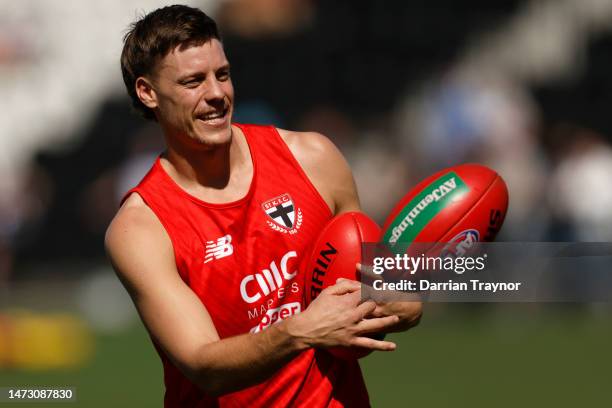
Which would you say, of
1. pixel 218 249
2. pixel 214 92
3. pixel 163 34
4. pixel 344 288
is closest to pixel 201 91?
pixel 214 92

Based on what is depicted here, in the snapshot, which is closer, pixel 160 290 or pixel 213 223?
pixel 160 290

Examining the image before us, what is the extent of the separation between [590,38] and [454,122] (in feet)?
8.53

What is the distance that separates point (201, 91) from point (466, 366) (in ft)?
19.4

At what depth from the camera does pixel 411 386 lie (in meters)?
9.30

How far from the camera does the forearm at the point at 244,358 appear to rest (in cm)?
412

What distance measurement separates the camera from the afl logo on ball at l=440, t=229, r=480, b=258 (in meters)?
4.55

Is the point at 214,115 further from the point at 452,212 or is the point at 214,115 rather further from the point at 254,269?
the point at 452,212

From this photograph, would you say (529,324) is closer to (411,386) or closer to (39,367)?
(411,386)

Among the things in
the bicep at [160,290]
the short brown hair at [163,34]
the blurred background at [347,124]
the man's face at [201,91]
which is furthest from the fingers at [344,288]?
the blurred background at [347,124]

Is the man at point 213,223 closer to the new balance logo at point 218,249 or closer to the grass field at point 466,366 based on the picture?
the new balance logo at point 218,249

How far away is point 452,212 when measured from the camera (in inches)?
180

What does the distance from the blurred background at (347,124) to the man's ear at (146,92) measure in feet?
20.1

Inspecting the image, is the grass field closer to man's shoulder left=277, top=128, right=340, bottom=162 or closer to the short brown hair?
man's shoulder left=277, top=128, right=340, bottom=162

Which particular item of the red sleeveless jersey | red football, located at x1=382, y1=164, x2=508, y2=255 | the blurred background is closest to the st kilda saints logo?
the red sleeveless jersey
